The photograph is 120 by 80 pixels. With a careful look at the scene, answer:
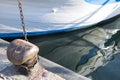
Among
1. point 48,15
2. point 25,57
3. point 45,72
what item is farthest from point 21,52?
point 48,15

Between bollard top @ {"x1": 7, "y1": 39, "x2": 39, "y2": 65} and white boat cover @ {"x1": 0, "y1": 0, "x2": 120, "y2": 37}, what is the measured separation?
2134mm

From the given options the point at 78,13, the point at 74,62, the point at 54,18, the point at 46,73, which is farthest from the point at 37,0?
the point at 46,73

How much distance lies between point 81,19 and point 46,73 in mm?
2358

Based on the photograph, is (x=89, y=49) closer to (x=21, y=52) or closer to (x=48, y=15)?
(x=48, y=15)

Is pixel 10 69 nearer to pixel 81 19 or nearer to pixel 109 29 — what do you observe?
pixel 81 19

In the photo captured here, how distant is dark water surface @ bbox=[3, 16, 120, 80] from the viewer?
4668mm

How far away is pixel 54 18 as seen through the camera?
210 inches

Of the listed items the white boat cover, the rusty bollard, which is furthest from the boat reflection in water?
the rusty bollard

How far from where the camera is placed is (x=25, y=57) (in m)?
3.09

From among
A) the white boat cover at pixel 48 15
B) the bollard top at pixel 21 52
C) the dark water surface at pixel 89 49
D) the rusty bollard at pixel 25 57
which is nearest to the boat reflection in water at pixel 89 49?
the dark water surface at pixel 89 49

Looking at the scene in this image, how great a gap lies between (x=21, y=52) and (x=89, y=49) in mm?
2304

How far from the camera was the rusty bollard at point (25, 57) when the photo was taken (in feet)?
10.2

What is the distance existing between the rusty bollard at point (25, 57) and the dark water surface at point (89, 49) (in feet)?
4.60

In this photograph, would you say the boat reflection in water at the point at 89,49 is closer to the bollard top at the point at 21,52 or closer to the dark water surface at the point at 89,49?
the dark water surface at the point at 89,49
